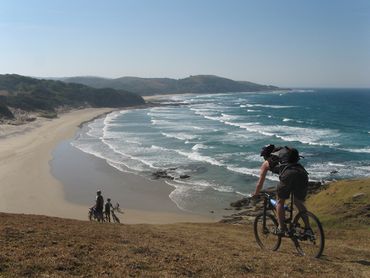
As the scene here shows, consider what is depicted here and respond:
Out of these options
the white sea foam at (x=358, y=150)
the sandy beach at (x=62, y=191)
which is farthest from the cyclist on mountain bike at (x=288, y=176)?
the white sea foam at (x=358, y=150)

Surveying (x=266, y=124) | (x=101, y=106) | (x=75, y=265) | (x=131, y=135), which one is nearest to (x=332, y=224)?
(x=75, y=265)

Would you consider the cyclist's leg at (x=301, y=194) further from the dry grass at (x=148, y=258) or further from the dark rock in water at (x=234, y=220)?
the dark rock in water at (x=234, y=220)

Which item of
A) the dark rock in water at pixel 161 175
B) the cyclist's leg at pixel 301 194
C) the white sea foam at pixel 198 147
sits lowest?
the dark rock in water at pixel 161 175

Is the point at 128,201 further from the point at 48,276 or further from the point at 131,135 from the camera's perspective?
the point at 131,135

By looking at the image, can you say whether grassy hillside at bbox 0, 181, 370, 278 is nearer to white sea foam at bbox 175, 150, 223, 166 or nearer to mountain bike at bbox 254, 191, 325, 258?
mountain bike at bbox 254, 191, 325, 258

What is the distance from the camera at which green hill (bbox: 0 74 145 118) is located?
10456cm

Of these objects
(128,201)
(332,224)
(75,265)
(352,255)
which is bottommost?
(128,201)

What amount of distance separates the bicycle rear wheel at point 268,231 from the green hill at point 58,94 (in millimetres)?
91297

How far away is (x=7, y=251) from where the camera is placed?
7.15 m

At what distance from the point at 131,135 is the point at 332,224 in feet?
143

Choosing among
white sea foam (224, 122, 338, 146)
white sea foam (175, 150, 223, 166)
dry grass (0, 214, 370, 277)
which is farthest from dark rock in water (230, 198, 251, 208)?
white sea foam (224, 122, 338, 146)

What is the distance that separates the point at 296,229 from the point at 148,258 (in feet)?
8.76

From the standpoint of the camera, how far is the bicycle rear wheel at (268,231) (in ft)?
28.1

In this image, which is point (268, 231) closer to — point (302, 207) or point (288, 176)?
point (302, 207)
